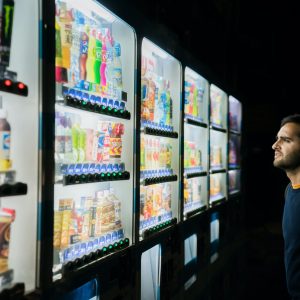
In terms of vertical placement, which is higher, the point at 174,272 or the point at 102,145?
the point at 102,145

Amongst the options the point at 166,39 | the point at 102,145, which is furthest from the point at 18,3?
the point at 166,39

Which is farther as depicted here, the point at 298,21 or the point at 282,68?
the point at 282,68

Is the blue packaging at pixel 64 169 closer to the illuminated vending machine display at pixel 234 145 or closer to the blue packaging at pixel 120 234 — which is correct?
the blue packaging at pixel 120 234

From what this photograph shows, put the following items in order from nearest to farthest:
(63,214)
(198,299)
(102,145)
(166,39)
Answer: (63,214), (102,145), (166,39), (198,299)

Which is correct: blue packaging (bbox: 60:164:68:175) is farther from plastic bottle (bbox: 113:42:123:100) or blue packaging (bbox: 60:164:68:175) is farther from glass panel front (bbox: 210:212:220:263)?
glass panel front (bbox: 210:212:220:263)

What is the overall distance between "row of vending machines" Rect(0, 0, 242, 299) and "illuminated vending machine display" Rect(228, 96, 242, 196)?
136 cm

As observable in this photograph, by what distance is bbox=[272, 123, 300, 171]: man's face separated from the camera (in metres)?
2.33

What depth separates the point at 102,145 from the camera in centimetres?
233

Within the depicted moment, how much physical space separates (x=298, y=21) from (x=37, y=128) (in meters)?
5.98

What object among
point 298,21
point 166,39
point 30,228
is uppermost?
point 298,21

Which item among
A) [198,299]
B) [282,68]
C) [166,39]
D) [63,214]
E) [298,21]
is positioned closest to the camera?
[63,214]

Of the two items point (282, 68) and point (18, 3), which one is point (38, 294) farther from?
point (282, 68)

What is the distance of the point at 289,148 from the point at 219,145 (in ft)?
8.56

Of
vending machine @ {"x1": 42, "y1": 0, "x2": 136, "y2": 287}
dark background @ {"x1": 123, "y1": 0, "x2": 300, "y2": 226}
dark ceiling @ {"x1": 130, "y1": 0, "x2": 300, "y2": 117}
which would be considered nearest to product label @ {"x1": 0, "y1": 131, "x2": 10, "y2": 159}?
vending machine @ {"x1": 42, "y1": 0, "x2": 136, "y2": 287}
